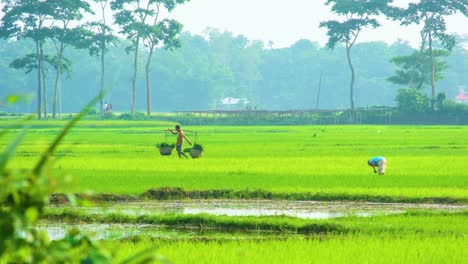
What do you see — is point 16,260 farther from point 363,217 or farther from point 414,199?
point 414,199

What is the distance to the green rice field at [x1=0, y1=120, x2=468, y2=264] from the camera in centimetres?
998

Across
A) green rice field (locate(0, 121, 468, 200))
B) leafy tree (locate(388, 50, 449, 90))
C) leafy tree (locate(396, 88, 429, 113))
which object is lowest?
green rice field (locate(0, 121, 468, 200))

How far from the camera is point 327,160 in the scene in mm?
30391

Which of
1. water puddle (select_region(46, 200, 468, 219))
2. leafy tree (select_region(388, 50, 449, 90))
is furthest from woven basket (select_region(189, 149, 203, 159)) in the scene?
leafy tree (select_region(388, 50, 449, 90))

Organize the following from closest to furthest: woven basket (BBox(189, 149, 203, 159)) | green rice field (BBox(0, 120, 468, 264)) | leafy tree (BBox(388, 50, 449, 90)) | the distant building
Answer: green rice field (BBox(0, 120, 468, 264)), woven basket (BBox(189, 149, 203, 159)), leafy tree (BBox(388, 50, 449, 90)), the distant building

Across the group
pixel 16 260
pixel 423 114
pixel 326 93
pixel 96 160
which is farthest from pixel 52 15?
pixel 16 260

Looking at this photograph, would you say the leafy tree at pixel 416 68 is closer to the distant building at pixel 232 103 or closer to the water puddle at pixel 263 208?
the distant building at pixel 232 103

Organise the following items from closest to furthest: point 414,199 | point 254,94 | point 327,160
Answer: point 414,199 → point 327,160 → point 254,94

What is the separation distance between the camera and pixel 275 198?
18531 millimetres

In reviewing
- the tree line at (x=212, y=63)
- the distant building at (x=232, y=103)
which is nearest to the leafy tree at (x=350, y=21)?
the tree line at (x=212, y=63)

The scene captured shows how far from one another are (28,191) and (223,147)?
3682cm

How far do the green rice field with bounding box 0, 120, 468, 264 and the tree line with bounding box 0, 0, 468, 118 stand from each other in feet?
171

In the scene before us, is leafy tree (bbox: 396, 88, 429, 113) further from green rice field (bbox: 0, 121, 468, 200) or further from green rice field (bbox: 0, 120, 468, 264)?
green rice field (bbox: 0, 120, 468, 264)

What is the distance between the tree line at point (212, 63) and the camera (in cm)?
8644
